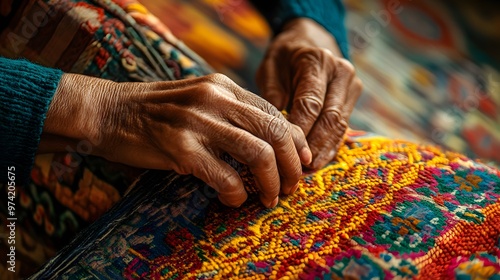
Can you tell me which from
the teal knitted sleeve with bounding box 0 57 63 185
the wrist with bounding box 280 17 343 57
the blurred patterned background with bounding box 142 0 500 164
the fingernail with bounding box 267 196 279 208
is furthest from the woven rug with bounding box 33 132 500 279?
the blurred patterned background with bounding box 142 0 500 164

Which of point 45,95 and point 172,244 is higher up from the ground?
point 45,95

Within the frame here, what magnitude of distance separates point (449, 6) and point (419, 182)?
153cm

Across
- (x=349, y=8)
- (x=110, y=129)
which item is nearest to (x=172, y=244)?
(x=110, y=129)

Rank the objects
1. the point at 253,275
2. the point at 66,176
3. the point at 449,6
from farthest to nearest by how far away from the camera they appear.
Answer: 1. the point at 449,6
2. the point at 66,176
3. the point at 253,275

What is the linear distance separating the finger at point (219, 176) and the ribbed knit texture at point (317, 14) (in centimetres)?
64

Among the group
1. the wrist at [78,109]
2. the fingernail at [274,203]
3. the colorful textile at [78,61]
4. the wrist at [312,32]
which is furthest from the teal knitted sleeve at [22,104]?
the wrist at [312,32]

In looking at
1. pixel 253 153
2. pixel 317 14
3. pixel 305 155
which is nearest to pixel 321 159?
pixel 305 155

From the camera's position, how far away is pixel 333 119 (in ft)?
2.93

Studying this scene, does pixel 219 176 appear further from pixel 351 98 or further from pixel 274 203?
pixel 351 98

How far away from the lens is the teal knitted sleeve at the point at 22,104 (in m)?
0.70

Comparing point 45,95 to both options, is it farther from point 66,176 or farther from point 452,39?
point 452,39

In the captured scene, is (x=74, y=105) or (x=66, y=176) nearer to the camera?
(x=74, y=105)

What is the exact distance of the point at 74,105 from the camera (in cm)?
72

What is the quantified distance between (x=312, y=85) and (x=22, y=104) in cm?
46
